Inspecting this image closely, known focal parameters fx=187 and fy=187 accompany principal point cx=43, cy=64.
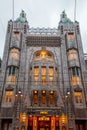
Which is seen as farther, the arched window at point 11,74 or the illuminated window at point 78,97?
the arched window at point 11,74

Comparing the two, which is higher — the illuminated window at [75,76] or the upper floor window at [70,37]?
the upper floor window at [70,37]

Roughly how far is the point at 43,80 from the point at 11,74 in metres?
5.97

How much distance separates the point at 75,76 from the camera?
34.1 m

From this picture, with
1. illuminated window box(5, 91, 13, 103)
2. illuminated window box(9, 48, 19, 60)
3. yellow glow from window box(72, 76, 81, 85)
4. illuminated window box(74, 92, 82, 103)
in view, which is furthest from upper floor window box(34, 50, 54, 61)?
illuminated window box(74, 92, 82, 103)

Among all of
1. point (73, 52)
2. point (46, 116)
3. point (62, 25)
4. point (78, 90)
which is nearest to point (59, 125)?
point (46, 116)

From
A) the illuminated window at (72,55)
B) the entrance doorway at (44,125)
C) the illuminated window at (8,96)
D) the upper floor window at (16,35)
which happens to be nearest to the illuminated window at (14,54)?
the upper floor window at (16,35)

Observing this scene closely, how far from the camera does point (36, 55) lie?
1524 inches

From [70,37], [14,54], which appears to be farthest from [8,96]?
[70,37]

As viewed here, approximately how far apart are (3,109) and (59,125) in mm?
9634

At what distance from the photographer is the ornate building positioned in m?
30.4

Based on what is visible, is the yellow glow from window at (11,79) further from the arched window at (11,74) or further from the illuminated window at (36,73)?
the illuminated window at (36,73)

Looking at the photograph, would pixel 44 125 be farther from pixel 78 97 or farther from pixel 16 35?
pixel 16 35

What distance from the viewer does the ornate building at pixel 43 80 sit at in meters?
30.4

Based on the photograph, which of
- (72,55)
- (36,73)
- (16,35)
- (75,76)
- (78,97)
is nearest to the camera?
(78,97)
